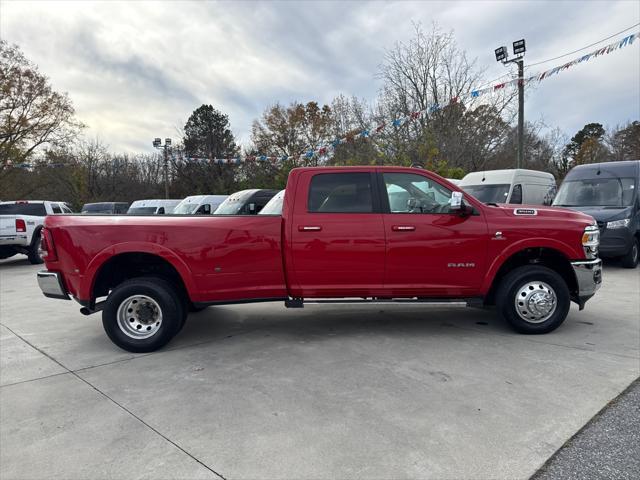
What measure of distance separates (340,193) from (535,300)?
247cm

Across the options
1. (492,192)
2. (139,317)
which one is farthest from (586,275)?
(492,192)

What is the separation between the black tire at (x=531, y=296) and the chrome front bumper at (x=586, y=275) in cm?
17

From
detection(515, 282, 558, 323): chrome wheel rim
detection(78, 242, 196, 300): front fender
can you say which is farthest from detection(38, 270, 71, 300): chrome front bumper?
detection(515, 282, 558, 323): chrome wheel rim

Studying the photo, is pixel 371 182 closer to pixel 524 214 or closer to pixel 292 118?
pixel 524 214

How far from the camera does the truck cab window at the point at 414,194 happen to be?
4.64 metres

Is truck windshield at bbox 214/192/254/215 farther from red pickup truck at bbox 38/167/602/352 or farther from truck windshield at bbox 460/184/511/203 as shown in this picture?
red pickup truck at bbox 38/167/602/352

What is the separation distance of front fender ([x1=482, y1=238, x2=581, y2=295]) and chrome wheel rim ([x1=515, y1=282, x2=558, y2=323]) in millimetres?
369

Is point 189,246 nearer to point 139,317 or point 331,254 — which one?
point 139,317

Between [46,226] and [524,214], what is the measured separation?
520 cm

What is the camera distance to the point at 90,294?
438cm

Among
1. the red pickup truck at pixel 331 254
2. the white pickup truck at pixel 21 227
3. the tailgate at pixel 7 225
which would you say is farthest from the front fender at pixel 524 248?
the tailgate at pixel 7 225

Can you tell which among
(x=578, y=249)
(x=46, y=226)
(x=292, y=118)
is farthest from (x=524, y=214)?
(x=292, y=118)

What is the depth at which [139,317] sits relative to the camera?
14.8 ft

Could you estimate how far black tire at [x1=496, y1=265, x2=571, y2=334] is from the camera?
462 cm
